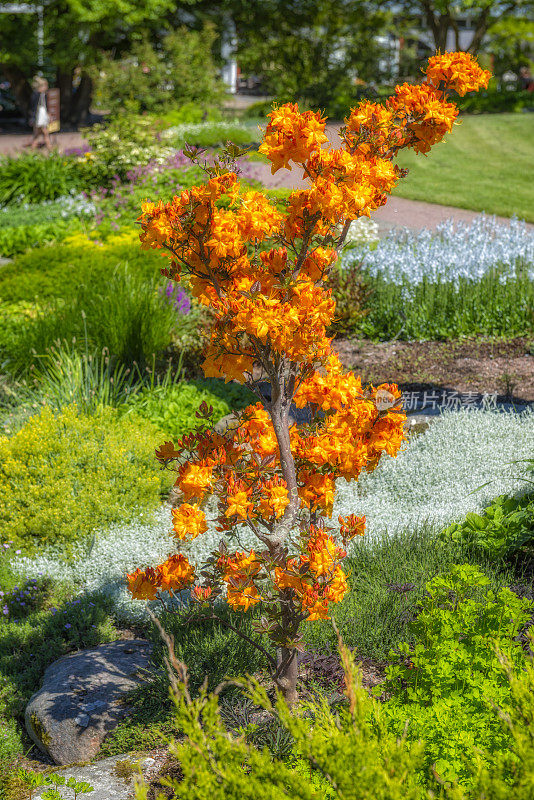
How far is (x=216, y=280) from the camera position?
250 centimetres

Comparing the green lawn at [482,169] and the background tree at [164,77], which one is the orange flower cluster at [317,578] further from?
the background tree at [164,77]

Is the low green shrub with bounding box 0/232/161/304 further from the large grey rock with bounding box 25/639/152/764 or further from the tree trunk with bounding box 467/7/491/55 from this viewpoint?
the tree trunk with bounding box 467/7/491/55

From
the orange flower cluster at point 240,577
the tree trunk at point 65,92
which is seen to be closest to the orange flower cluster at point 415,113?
the orange flower cluster at point 240,577

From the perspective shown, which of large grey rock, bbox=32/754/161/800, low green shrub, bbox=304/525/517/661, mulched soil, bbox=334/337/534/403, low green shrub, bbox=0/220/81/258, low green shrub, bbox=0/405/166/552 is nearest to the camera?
large grey rock, bbox=32/754/161/800

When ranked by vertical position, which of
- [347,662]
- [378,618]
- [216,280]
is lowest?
[378,618]

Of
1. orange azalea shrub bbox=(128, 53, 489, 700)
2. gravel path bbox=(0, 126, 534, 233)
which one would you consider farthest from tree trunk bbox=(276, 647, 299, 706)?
gravel path bbox=(0, 126, 534, 233)

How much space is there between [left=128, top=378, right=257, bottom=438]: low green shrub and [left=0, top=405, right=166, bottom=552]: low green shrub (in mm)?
451

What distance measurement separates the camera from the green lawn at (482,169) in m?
14.1

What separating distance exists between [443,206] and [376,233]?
3833mm

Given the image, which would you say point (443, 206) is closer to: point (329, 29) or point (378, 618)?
point (378, 618)

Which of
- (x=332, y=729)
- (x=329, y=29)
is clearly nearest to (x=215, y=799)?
(x=332, y=729)

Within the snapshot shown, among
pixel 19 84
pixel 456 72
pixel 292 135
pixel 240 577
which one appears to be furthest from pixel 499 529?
pixel 19 84

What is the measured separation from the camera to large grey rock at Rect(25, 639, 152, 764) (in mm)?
3010

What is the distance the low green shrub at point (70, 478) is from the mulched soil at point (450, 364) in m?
2.28
